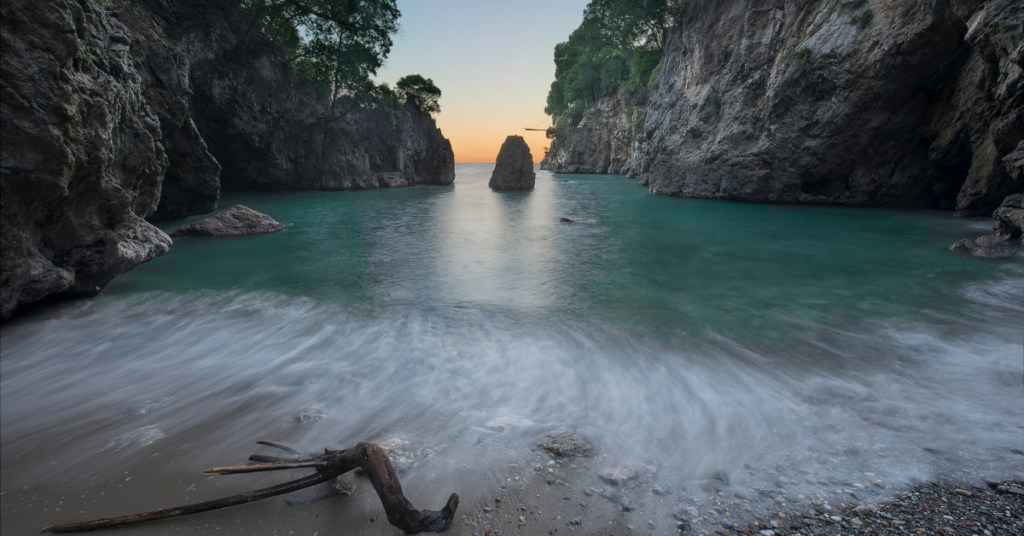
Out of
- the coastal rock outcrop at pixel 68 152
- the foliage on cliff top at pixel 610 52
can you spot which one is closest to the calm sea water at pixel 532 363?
the coastal rock outcrop at pixel 68 152

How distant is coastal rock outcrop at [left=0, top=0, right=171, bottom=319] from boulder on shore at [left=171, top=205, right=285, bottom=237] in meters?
4.74

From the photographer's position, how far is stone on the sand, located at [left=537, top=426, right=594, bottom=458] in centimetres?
289

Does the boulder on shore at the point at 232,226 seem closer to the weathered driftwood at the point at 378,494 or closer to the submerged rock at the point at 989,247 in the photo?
the weathered driftwood at the point at 378,494

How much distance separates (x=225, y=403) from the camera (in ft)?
11.9

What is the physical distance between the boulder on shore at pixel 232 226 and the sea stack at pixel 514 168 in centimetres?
1802

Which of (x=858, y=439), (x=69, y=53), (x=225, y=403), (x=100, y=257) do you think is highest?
(x=69, y=53)

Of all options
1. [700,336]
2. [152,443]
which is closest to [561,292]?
[700,336]

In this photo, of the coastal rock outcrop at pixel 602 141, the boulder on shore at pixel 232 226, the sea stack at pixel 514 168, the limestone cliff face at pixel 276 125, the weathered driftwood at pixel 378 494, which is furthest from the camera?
the coastal rock outcrop at pixel 602 141

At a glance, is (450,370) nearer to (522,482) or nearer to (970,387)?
(522,482)

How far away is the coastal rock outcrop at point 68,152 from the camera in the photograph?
4105 mm

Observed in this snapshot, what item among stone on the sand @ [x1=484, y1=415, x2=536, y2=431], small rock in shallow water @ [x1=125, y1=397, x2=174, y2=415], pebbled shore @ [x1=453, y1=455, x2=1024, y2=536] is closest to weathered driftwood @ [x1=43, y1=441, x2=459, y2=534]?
pebbled shore @ [x1=453, y1=455, x2=1024, y2=536]

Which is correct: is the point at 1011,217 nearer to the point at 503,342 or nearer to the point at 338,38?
the point at 503,342

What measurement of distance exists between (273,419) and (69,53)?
4503 millimetres

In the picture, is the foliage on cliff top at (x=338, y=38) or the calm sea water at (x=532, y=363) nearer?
the calm sea water at (x=532, y=363)
